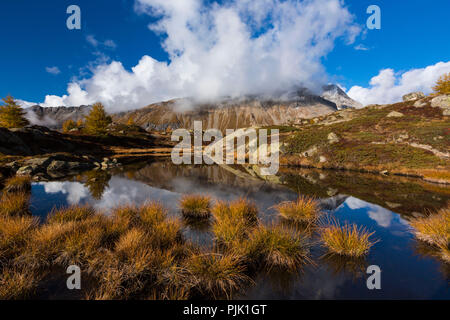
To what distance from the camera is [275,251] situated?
5777 mm

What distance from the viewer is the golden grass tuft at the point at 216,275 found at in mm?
4512

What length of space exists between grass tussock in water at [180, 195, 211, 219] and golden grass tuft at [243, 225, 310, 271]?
4281 millimetres

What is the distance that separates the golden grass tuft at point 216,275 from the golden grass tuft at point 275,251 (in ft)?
Result: 2.73

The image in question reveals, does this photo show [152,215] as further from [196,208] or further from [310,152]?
[310,152]

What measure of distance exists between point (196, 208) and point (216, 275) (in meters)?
5.54

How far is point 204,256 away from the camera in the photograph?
16.8ft

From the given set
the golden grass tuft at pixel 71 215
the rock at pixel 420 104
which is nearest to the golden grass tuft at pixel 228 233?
the golden grass tuft at pixel 71 215

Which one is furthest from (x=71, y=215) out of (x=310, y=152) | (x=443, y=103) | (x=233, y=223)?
(x=443, y=103)

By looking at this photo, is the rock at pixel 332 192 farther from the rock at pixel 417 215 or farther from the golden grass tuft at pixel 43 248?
the golden grass tuft at pixel 43 248

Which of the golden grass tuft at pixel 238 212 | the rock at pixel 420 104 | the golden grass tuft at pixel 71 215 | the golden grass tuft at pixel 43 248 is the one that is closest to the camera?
the golden grass tuft at pixel 43 248

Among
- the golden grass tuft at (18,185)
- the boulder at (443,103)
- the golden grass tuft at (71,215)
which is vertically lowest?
the golden grass tuft at (71,215)
